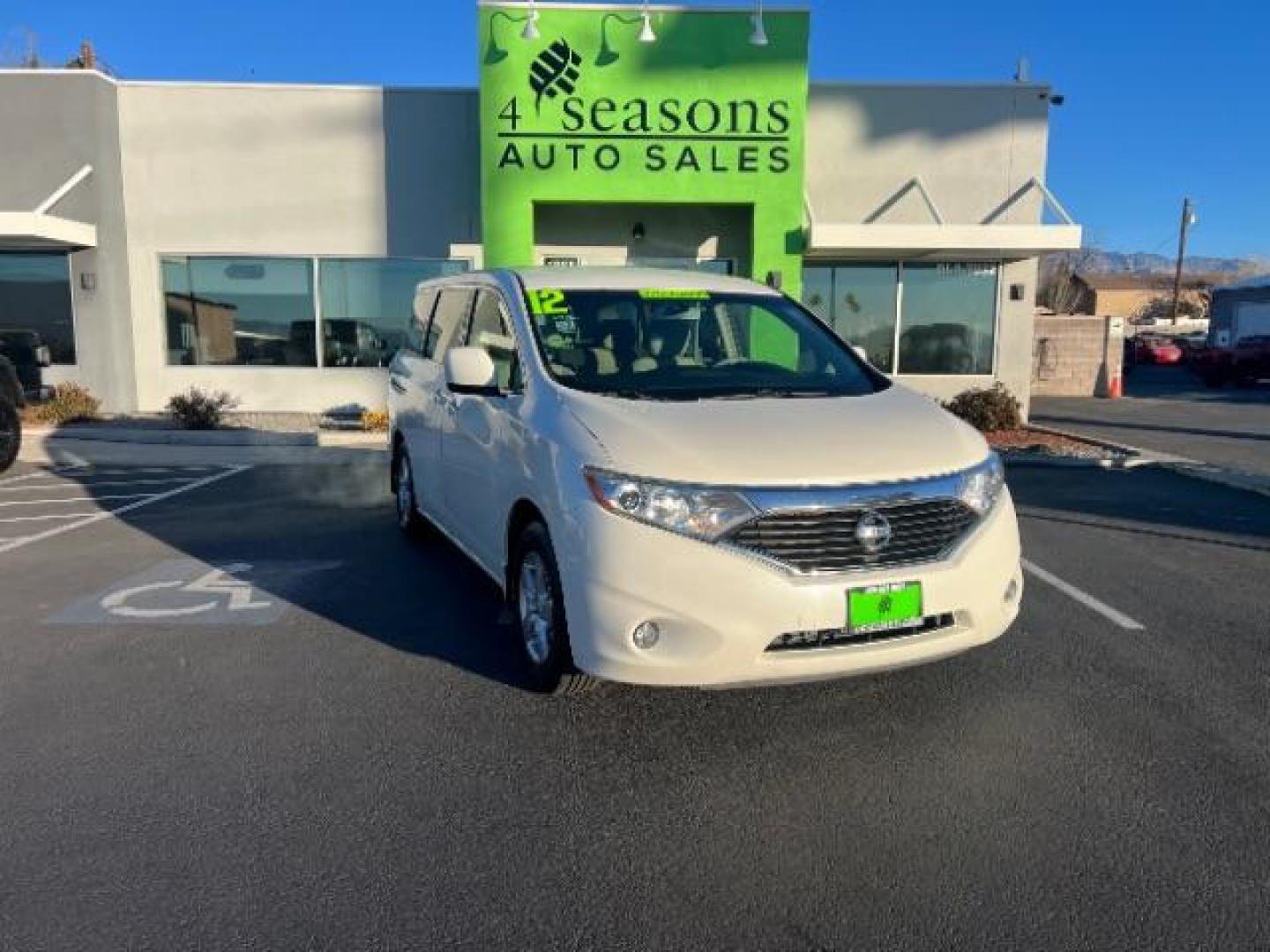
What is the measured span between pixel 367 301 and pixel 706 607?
A: 13.0 m

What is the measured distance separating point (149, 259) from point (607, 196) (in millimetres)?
7304

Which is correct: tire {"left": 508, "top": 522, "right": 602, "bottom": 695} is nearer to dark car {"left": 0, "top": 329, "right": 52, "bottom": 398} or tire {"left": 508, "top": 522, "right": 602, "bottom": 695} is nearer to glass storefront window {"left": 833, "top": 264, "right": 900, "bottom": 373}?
glass storefront window {"left": 833, "top": 264, "right": 900, "bottom": 373}

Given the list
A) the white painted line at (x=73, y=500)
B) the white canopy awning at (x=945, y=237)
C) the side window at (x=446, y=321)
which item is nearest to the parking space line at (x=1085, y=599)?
the side window at (x=446, y=321)

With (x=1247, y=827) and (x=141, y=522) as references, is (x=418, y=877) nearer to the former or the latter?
(x=1247, y=827)

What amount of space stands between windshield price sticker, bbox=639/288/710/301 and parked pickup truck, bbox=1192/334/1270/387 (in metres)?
27.3


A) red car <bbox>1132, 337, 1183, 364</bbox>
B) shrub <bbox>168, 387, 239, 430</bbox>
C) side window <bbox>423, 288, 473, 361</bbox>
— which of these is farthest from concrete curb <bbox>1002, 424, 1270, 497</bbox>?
red car <bbox>1132, 337, 1183, 364</bbox>

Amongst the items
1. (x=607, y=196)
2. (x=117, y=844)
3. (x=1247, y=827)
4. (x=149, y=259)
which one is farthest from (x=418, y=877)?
(x=149, y=259)

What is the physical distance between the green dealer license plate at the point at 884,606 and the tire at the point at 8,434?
10.0 meters

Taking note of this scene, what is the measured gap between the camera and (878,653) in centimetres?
355

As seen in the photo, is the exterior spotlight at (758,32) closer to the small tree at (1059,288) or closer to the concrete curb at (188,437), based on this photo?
the concrete curb at (188,437)

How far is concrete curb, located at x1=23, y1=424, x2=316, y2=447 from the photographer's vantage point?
12195mm

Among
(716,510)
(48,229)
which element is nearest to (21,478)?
(48,229)

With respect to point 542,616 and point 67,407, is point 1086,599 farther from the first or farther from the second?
point 67,407

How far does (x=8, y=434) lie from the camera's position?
10227 millimetres
